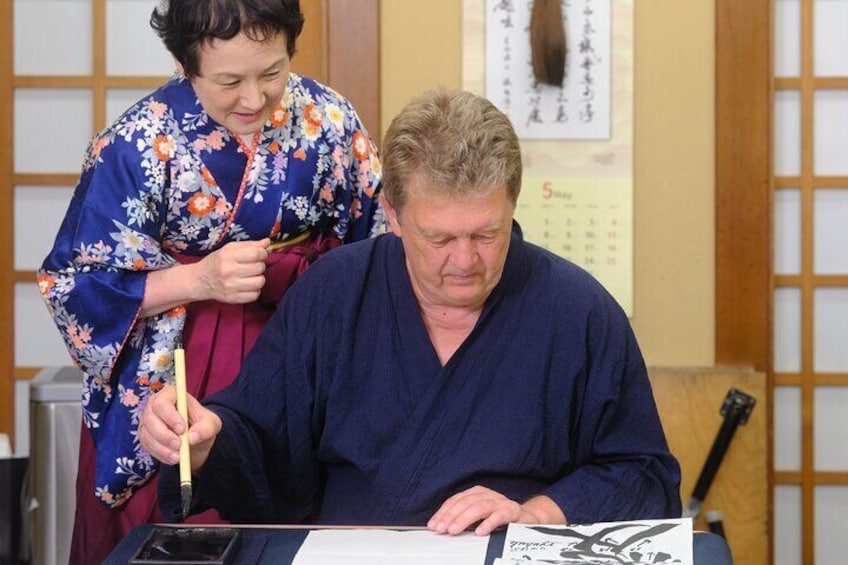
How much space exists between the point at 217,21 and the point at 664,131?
1709mm

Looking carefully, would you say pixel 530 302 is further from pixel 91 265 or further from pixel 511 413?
pixel 91 265

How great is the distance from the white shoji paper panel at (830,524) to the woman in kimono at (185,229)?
1.92 meters

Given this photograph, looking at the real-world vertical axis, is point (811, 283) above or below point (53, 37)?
below

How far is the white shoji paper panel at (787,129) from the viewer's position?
3627 millimetres

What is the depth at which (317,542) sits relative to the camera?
1.71 m

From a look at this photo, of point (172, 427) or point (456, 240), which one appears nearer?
point (172, 427)

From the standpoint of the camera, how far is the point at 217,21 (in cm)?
205

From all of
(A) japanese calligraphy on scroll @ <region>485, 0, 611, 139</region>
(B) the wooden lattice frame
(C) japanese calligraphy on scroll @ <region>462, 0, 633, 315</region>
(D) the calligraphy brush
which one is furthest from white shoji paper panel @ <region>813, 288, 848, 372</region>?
(D) the calligraphy brush

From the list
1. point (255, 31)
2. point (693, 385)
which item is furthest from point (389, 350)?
point (693, 385)

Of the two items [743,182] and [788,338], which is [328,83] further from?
[788,338]

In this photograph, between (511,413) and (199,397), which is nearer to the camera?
(511,413)

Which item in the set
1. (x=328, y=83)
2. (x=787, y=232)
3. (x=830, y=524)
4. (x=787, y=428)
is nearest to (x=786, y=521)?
(x=830, y=524)

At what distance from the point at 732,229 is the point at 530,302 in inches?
63.0

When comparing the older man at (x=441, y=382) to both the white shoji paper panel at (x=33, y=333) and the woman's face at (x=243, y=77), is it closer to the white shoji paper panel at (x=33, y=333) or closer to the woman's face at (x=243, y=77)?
the woman's face at (x=243, y=77)
